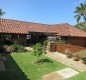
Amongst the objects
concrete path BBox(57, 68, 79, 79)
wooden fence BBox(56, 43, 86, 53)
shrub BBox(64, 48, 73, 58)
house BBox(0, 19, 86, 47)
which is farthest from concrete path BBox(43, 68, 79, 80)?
house BBox(0, 19, 86, 47)

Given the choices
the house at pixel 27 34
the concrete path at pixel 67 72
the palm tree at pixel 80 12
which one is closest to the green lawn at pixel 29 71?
the concrete path at pixel 67 72

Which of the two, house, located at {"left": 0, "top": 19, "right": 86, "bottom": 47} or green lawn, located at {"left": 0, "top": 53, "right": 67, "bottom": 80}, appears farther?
house, located at {"left": 0, "top": 19, "right": 86, "bottom": 47}

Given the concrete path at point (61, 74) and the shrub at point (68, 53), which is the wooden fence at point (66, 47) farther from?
the concrete path at point (61, 74)

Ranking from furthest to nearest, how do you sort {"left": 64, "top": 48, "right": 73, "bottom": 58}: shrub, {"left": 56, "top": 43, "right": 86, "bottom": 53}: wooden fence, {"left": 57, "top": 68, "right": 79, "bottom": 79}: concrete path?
{"left": 56, "top": 43, "right": 86, "bottom": 53}: wooden fence < {"left": 64, "top": 48, "right": 73, "bottom": 58}: shrub < {"left": 57, "top": 68, "right": 79, "bottom": 79}: concrete path

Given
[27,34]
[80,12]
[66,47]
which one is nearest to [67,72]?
[66,47]

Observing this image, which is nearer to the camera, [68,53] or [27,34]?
[68,53]

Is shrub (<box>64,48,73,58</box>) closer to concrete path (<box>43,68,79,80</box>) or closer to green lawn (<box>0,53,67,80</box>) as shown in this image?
green lawn (<box>0,53,67,80</box>)

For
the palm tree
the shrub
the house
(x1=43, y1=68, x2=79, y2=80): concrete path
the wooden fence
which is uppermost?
the palm tree

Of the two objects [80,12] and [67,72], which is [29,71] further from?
[80,12]

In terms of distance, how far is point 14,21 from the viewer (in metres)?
30.0

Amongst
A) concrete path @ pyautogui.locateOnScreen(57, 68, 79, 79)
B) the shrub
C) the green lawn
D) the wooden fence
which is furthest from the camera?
the wooden fence

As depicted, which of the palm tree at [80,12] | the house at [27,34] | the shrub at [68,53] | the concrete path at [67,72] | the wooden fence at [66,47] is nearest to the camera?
the concrete path at [67,72]

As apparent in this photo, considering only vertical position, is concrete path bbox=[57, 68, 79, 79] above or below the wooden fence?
below

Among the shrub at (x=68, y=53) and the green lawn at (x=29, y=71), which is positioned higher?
the shrub at (x=68, y=53)
